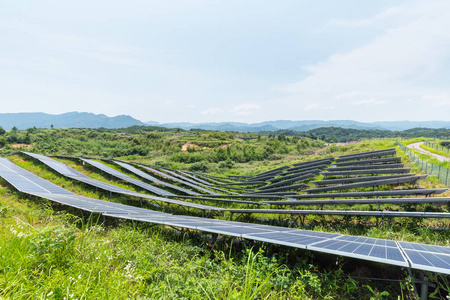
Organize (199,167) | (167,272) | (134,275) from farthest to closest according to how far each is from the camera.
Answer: (199,167) < (167,272) < (134,275)

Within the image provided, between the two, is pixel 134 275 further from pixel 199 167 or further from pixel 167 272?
pixel 199 167

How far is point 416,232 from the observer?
6.78m

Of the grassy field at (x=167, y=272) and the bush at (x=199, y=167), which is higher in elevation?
the grassy field at (x=167, y=272)

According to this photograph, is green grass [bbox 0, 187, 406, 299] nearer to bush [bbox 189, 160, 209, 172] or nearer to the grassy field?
the grassy field

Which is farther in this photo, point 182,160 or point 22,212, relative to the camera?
point 182,160

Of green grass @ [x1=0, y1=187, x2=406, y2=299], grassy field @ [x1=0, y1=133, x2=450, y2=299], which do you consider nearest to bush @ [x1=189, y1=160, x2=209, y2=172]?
grassy field @ [x1=0, y1=133, x2=450, y2=299]

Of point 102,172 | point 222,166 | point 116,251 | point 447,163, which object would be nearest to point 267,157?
point 222,166

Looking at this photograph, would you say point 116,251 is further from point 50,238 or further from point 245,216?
point 245,216

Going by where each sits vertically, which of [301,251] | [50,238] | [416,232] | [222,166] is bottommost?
[222,166]

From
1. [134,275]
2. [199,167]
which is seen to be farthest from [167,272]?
[199,167]

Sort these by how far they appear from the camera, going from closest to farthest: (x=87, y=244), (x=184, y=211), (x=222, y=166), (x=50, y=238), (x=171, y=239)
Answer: (x=50, y=238) → (x=87, y=244) → (x=171, y=239) → (x=184, y=211) → (x=222, y=166)

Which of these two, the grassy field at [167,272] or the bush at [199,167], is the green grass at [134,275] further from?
the bush at [199,167]

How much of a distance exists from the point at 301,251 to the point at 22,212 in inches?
396

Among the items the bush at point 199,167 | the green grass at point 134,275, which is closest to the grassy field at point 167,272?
the green grass at point 134,275
